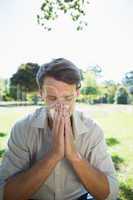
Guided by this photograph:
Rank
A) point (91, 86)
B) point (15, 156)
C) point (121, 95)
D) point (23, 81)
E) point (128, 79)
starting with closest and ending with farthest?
point (15, 156), point (128, 79), point (121, 95), point (91, 86), point (23, 81)

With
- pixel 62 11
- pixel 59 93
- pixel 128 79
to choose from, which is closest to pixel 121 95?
pixel 128 79

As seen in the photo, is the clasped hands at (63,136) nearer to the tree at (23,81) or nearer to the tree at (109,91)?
the tree at (23,81)

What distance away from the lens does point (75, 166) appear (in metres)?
1.81

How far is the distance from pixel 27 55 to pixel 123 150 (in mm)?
12605

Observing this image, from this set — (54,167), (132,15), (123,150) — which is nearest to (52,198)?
(54,167)

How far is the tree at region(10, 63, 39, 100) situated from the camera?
57.6 feet

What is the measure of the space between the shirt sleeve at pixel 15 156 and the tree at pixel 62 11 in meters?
3.93

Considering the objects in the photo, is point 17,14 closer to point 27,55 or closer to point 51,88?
point 27,55

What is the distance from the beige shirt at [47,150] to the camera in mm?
1934

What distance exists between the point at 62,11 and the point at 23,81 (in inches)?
485

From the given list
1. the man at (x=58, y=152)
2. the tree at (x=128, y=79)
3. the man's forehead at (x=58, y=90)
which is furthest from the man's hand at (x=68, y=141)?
the tree at (x=128, y=79)

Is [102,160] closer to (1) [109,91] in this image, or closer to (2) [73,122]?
(2) [73,122]

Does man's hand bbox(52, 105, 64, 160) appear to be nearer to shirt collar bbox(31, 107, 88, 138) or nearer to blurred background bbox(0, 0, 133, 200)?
shirt collar bbox(31, 107, 88, 138)

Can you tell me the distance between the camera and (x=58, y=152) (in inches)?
70.9
